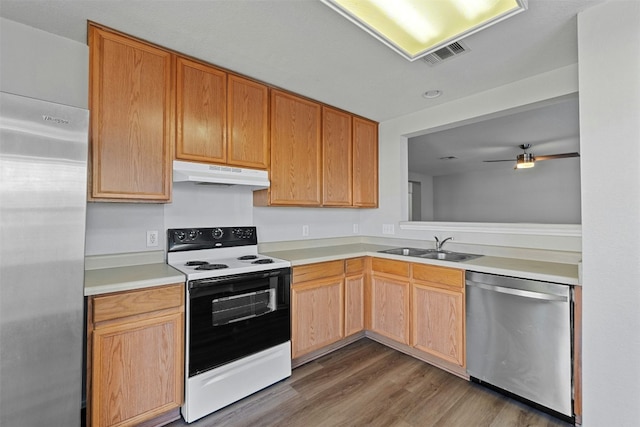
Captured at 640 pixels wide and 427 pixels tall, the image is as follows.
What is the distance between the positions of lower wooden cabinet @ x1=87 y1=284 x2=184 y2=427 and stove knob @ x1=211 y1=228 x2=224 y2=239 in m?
0.69

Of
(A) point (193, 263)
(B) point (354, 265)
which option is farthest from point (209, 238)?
(B) point (354, 265)

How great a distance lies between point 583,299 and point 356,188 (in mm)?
2109

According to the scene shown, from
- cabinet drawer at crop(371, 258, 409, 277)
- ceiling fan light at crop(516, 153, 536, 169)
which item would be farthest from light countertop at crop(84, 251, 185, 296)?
ceiling fan light at crop(516, 153, 536, 169)

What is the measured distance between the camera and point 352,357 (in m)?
2.64

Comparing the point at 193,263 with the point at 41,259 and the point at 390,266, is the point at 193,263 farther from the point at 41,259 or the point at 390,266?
the point at 390,266

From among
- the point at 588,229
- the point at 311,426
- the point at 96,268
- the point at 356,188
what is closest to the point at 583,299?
the point at 588,229

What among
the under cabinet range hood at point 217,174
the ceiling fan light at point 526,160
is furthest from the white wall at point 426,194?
the under cabinet range hood at point 217,174

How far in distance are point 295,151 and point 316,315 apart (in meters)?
1.46

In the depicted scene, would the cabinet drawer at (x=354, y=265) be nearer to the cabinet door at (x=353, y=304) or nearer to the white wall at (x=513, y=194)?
the cabinet door at (x=353, y=304)

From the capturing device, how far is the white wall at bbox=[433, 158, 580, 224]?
6.47 m

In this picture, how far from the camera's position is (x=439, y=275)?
2396 millimetres

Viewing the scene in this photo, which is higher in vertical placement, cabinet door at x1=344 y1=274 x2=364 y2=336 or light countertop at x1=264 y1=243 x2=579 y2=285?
light countertop at x1=264 y1=243 x2=579 y2=285

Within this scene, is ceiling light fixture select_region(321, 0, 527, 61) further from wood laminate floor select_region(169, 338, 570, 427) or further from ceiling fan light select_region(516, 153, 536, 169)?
ceiling fan light select_region(516, 153, 536, 169)

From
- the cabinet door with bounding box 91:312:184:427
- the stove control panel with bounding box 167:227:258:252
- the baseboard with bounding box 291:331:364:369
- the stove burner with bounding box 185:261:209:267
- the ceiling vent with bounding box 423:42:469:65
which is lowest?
the baseboard with bounding box 291:331:364:369
